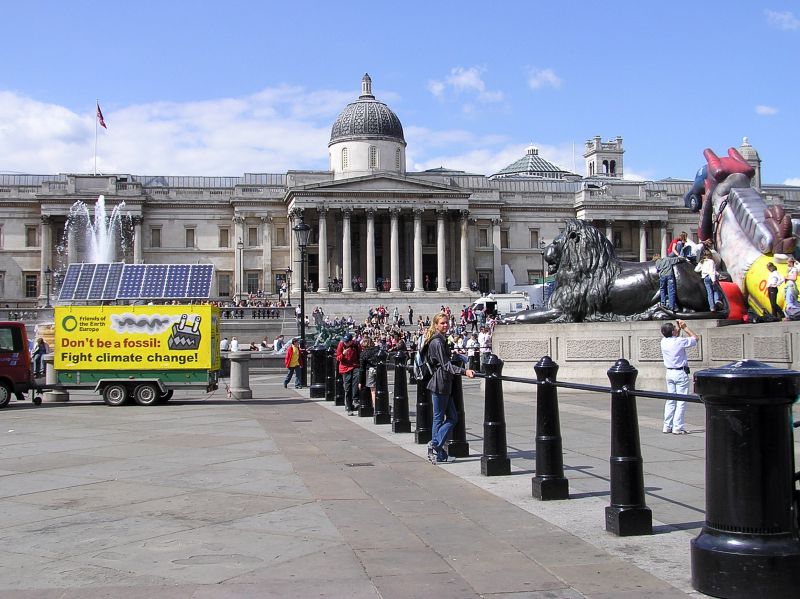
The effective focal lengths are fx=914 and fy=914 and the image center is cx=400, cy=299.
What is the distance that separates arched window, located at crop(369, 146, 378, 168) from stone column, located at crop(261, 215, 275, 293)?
11461 mm

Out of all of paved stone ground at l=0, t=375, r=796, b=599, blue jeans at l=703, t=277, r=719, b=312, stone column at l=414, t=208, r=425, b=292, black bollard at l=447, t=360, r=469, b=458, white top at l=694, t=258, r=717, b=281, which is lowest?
paved stone ground at l=0, t=375, r=796, b=599

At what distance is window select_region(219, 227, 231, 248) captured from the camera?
9200cm

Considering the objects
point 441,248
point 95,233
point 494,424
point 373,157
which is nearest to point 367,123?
point 373,157

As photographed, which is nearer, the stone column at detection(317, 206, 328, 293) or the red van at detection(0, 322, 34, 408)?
the red van at detection(0, 322, 34, 408)

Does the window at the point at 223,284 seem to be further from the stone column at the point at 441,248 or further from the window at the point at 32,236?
the stone column at the point at 441,248

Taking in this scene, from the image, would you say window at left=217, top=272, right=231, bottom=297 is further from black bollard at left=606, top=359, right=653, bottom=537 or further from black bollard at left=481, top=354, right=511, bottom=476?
black bollard at left=606, top=359, right=653, bottom=537

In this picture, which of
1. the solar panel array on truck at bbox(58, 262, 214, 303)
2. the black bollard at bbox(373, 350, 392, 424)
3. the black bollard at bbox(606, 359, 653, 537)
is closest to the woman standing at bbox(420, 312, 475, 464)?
the black bollard at bbox(606, 359, 653, 537)

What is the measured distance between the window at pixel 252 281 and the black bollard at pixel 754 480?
87.5 m

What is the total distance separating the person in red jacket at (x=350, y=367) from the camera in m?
20.0

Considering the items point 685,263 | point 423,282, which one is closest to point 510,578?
point 685,263

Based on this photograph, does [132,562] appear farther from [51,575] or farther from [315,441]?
[315,441]

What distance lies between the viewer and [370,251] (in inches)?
3388

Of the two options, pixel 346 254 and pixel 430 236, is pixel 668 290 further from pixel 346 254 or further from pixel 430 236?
pixel 430 236

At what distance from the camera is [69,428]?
16.8 m
